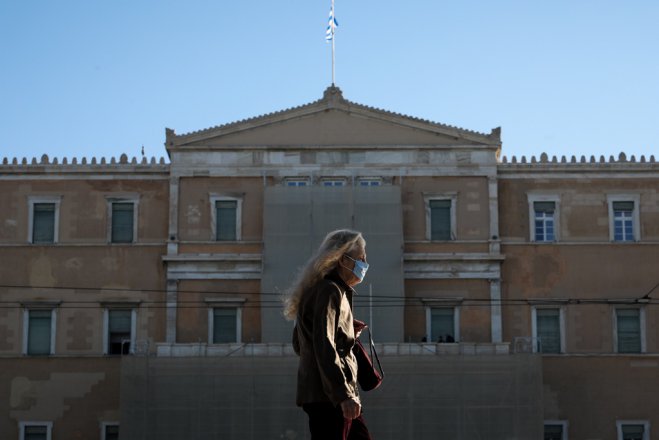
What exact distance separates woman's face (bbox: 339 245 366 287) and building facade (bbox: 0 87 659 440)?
89.9ft

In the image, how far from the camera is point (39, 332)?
36531mm

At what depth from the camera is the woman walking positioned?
7.18 m

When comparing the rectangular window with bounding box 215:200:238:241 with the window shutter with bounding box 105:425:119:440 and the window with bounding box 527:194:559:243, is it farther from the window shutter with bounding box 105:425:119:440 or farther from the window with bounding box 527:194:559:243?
the window with bounding box 527:194:559:243

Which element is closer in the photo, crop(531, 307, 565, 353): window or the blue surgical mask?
the blue surgical mask

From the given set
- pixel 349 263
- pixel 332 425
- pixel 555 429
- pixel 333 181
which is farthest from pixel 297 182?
pixel 332 425

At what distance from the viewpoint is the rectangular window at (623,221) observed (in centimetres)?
3691

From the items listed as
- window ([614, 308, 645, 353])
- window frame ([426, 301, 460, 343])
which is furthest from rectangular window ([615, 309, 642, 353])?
window frame ([426, 301, 460, 343])

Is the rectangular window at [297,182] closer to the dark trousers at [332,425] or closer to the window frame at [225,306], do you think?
the window frame at [225,306]

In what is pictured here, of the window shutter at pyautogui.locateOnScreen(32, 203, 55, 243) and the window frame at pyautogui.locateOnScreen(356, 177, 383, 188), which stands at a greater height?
the window frame at pyautogui.locateOnScreen(356, 177, 383, 188)

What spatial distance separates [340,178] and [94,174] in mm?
7347

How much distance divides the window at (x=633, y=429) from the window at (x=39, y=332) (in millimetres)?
16274

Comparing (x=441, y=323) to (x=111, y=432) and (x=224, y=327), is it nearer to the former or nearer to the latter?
(x=224, y=327)

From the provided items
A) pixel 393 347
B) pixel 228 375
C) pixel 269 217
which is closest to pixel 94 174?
pixel 269 217

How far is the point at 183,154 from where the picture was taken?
121ft
